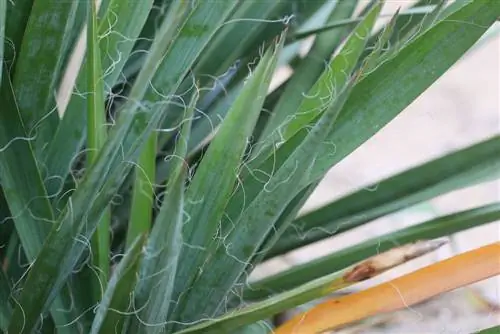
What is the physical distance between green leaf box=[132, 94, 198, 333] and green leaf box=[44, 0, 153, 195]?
126mm

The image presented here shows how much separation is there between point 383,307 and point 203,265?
0.33 ft

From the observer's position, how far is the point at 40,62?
1.21ft

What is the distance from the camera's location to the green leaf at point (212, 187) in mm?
316

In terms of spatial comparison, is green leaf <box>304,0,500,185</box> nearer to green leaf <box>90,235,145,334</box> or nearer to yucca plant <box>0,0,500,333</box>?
yucca plant <box>0,0,500,333</box>

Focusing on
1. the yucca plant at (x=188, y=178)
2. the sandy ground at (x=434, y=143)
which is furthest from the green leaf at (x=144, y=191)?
the sandy ground at (x=434, y=143)

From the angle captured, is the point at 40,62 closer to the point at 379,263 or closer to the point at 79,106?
the point at 79,106

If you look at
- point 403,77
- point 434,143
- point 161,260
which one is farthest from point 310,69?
point 434,143

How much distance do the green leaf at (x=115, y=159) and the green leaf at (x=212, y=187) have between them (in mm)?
38

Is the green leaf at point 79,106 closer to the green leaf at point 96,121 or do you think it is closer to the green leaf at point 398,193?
the green leaf at point 96,121

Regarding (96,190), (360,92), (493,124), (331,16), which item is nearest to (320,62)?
(331,16)

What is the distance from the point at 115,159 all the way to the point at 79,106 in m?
0.10

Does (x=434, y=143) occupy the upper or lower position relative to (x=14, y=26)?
upper

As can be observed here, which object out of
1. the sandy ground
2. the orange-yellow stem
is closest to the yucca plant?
the orange-yellow stem

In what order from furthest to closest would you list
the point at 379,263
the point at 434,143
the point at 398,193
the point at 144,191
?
the point at 434,143, the point at 398,193, the point at 144,191, the point at 379,263
